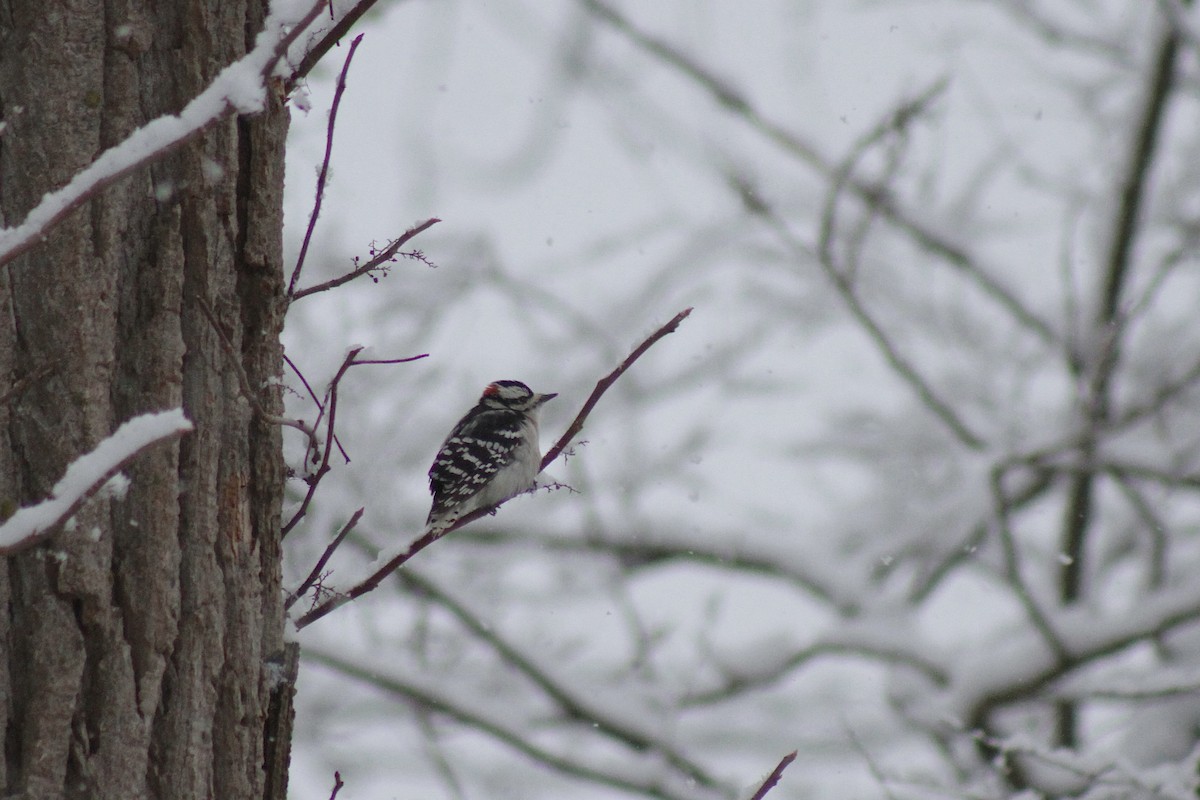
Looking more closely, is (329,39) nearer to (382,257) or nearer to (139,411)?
(382,257)

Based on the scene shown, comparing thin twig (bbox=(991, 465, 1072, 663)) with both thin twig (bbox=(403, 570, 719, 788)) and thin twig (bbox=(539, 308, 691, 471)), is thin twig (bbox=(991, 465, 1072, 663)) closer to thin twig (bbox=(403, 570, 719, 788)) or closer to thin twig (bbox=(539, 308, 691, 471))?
thin twig (bbox=(403, 570, 719, 788))

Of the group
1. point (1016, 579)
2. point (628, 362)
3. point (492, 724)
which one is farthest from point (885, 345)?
point (628, 362)

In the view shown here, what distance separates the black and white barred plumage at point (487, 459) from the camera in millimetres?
5320

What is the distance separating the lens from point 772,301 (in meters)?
12.4

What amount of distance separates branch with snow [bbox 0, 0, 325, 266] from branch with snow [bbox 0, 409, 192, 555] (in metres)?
0.26

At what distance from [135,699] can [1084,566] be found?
892cm

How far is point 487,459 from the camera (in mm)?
5473

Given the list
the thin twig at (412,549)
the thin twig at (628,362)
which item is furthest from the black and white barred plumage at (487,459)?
the thin twig at (628,362)

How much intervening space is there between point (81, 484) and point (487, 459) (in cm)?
391

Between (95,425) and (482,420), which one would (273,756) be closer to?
(95,425)

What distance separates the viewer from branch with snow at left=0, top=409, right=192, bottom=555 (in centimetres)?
152

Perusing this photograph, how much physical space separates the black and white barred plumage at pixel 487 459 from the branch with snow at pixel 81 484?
3397 mm

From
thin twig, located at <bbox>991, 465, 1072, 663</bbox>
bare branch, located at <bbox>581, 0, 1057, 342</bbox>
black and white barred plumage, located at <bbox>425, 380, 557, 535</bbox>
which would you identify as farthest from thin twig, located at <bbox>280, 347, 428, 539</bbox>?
bare branch, located at <bbox>581, 0, 1057, 342</bbox>

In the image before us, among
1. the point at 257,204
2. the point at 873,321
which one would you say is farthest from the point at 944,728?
the point at 257,204
